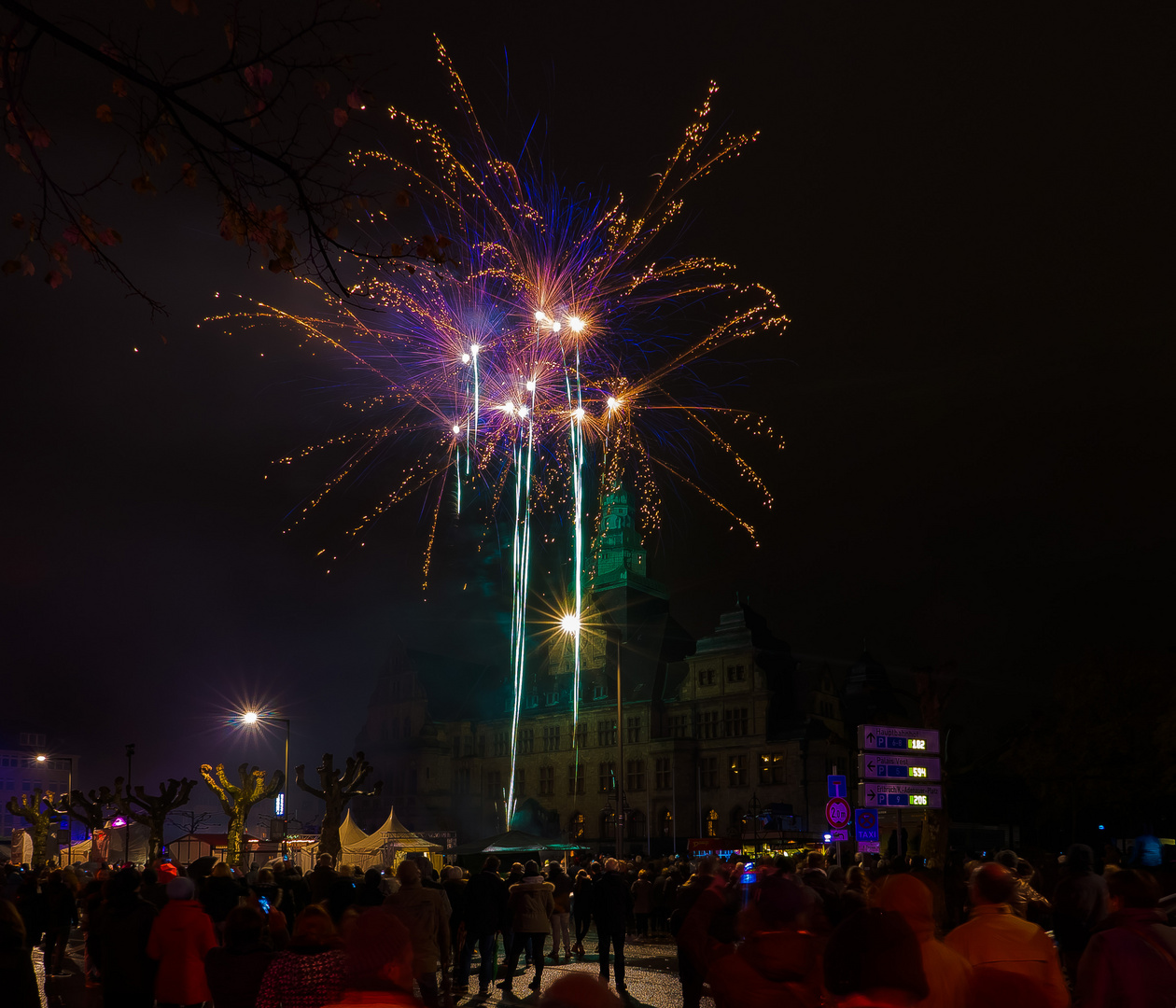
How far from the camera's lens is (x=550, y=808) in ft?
233

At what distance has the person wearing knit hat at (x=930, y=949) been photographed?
4.62m

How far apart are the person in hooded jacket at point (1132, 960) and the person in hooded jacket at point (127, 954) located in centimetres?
598

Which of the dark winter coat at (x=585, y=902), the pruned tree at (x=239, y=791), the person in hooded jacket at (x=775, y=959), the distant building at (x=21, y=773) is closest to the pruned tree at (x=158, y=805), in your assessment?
the pruned tree at (x=239, y=791)

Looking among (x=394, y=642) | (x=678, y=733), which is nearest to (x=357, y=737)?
(x=394, y=642)

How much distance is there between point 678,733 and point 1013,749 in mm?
23638

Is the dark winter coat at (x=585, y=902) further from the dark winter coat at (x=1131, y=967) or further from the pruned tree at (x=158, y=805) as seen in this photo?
the pruned tree at (x=158, y=805)

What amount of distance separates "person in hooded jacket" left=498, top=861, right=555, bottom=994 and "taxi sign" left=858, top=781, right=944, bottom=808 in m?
6.16

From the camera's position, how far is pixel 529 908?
14938mm

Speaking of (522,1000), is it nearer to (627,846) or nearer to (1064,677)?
(1064,677)

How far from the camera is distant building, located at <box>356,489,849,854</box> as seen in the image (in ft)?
201

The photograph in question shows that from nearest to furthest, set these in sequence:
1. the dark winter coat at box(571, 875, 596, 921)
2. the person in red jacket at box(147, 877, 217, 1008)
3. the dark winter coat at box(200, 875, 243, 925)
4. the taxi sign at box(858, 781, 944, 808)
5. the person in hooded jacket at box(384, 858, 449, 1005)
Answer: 1. the person in red jacket at box(147, 877, 217, 1008)
2. the person in hooded jacket at box(384, 858, 449, 1005)
3. the dark winter coat at box(200, 875, 243, 925)
4. the dark winter coat at box(571, 875, 596, 921)
5. the taxi sign at box(858, 781, 944, 808)

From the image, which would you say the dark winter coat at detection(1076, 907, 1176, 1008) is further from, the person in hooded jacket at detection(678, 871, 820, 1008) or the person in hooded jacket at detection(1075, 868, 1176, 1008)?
the person in hooded jacket at detection(678, 871, 820, 1008)

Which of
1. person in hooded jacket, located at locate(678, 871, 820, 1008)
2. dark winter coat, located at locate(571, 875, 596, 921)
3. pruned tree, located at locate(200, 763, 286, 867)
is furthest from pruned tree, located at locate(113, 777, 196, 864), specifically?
person in hooded jacket, located at locate(678, 871, 820, 1008)

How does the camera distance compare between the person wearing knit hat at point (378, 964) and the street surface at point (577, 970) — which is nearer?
the person wearing knit hat at point (378, 964)
